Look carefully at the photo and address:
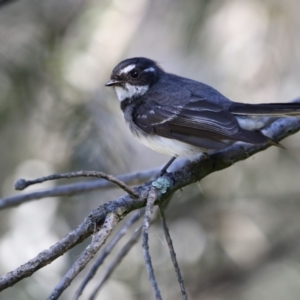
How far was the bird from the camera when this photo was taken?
3146mm

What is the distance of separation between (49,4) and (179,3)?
97 cm

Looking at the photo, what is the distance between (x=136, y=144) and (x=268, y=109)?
7.07 ft

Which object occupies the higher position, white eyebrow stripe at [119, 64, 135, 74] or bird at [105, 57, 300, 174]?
white eyebrow stripe at [119, 64, 135, 74]

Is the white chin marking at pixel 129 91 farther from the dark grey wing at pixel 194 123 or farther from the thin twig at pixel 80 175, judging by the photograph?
the thin twig at pixel 80 175

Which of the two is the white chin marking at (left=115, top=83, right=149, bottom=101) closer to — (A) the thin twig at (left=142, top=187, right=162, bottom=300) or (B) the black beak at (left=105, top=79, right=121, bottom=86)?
(B) the black beak at (left=105, top=79, right=121, bottom=86)

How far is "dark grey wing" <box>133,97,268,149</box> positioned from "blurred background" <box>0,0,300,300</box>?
1.19 ft

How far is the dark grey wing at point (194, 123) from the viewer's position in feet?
10.4

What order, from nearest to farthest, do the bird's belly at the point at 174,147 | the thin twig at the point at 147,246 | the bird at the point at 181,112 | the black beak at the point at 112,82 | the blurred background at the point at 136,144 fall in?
the thin twig at the point at 147,246, the bird at the point at 181,112, the bird's belly at the point at 174,147, the black beak at the point at 112,82, the blurred background at the point at 136,144

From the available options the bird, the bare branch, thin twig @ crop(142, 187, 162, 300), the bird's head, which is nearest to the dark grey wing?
the bird

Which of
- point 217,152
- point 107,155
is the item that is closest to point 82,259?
point 217,152

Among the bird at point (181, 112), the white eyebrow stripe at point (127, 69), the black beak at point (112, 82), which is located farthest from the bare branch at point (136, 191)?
the white eyebrow stripe at point (127, 69)

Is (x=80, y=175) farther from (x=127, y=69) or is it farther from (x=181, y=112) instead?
(x=127, y=69)

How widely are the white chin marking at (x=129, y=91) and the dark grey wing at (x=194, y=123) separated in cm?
18

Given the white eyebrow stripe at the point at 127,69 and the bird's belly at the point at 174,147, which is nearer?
the bird's belly at the point at 174,147
